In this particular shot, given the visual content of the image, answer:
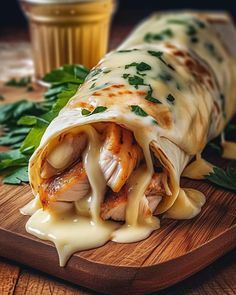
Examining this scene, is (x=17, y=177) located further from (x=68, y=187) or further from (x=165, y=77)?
(x=165, y=77)

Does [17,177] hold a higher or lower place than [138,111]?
lower

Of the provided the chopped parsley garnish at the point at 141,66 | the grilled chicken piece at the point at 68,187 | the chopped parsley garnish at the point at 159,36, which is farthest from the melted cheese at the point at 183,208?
the chopped parsley garnish at the point at 159,36

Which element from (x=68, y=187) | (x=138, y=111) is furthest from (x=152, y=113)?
(x=68, y=187)

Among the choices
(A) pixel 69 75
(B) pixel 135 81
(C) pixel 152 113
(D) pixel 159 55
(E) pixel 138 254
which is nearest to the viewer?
(E) pixel 138 254

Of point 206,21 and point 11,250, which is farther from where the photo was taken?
point 206,21

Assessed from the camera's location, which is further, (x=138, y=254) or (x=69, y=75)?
(x=69, y=75)

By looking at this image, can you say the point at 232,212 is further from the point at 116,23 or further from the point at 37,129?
the point at 116,23

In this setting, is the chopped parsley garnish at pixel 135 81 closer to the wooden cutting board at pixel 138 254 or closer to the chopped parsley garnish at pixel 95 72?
the chopped parsley garnish at pixel 95 72

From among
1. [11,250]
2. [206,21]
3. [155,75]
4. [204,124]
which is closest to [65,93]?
[155,75]
